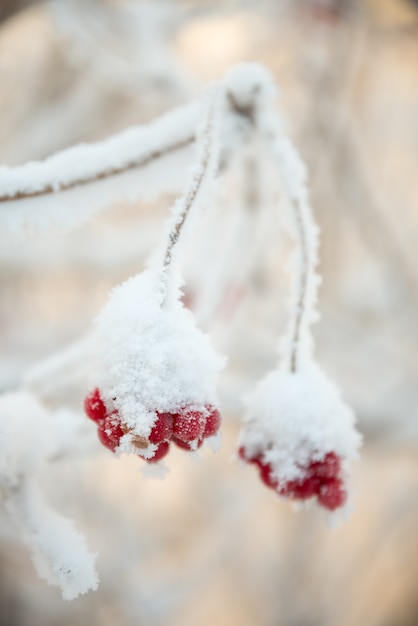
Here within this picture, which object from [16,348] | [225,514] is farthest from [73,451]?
[225,514]

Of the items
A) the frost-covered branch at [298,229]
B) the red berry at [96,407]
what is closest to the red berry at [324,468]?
the frost-covered branch at [298,229]

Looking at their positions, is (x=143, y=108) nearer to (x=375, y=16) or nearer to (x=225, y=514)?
(x=375, y=16)

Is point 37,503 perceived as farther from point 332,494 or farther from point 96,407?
point 332,494

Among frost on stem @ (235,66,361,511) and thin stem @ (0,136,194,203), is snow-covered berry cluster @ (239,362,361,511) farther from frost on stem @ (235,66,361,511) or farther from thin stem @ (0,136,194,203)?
thin stem @ (0,136,194,203)

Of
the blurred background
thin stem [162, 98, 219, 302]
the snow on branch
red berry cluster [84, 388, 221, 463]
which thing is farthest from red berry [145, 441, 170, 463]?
the blurred background

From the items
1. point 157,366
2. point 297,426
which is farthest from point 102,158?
point 297,426

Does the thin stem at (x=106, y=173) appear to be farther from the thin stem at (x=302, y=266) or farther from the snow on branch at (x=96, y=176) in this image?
the thin stem at (x=302, y=266)

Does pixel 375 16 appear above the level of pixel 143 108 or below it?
below
